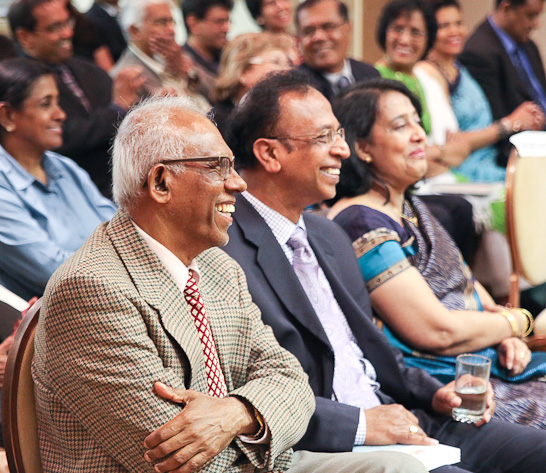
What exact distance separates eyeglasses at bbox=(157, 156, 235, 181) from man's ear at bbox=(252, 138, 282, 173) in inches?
19.3

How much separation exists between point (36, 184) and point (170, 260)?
121 centimetres

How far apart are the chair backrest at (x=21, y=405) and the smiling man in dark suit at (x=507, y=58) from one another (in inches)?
155

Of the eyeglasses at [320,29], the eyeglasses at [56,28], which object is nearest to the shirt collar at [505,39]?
the eyeglasses at [320,29]

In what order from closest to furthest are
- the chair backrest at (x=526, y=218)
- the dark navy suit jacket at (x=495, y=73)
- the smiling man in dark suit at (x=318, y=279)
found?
the smiling man in dark suit at (x=318, y=279) < the chair backrest at (x=526, y=218) < the dark navy suit jacket at (x=495, y=73)

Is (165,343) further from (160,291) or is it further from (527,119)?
(527,119)

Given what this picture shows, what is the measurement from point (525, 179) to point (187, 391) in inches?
77.6

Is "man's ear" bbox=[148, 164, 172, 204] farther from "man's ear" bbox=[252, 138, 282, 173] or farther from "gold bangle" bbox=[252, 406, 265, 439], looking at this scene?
"man's ear" bbox=[252, 138, 282, 173]

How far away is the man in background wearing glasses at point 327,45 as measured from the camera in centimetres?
386

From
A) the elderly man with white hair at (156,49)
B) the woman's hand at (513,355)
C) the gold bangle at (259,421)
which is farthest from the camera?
the elderly man with white hair at (156,49)

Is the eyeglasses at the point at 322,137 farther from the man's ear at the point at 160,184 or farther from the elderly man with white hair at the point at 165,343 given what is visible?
the man's ear at the point at 160,184

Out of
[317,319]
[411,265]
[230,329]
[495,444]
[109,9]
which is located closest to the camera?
[230,329]

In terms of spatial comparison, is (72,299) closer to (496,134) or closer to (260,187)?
(260,187)

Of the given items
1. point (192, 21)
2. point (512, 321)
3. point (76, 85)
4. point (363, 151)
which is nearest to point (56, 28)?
point (76, 85)

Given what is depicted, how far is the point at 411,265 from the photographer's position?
87.6 inches
